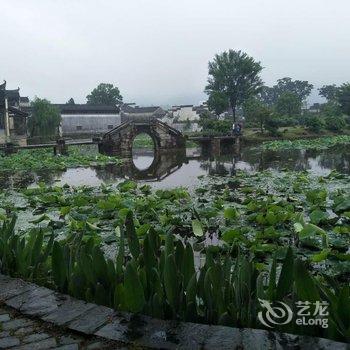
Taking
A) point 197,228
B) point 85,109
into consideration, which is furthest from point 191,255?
point 85,109

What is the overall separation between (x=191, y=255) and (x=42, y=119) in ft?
146

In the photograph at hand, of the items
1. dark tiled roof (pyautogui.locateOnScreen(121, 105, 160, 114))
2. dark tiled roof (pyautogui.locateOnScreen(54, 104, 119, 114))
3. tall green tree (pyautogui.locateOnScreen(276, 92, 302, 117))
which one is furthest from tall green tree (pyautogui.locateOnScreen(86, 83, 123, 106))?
tall green tree (pyautogui.locateOnScreen(276, 92, 302, 117))

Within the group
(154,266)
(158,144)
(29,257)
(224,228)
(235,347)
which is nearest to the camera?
(235,347)

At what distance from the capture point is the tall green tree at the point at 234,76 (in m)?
49.0

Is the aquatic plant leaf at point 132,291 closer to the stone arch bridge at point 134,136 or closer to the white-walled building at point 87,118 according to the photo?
the stone arch bridge at point 134,136

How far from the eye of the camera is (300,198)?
356 inches

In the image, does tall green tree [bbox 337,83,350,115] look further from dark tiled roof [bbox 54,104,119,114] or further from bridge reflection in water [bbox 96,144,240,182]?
dark tiled roof [bbox 54,104,119,114]

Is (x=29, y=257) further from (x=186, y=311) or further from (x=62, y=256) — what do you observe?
(x=186, y=311)

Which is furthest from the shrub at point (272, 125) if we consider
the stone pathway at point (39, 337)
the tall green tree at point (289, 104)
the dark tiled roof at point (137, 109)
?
the stone pathway at point (39, 337)

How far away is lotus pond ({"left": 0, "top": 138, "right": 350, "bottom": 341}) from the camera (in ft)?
8.21

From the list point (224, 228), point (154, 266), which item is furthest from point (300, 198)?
point (154, 266)

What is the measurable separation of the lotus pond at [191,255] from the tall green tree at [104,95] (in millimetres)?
63844

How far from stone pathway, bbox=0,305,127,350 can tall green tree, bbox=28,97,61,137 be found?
4407cm

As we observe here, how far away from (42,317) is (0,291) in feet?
2.28
